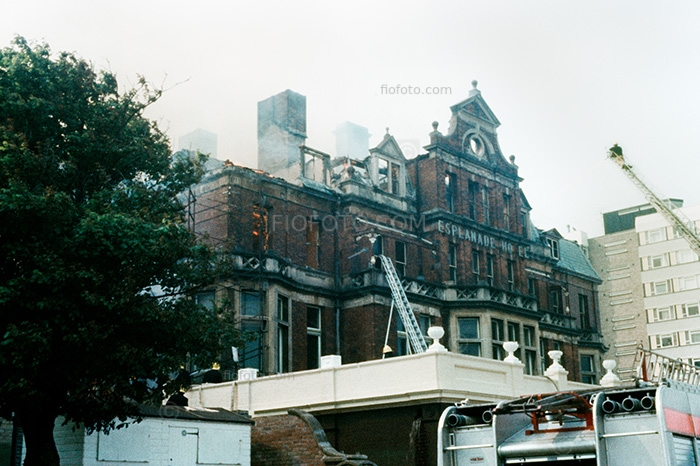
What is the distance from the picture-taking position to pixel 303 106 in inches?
1730

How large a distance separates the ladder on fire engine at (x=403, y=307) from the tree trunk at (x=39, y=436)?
17.6 meters

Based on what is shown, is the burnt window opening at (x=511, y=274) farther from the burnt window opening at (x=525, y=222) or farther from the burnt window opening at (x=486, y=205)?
the burnt window opening at (x=525, y=222)

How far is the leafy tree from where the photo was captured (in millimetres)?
18156

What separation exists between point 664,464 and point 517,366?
629 inches

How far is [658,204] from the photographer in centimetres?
6781

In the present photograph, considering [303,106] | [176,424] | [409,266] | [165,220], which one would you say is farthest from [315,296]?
[165,220]

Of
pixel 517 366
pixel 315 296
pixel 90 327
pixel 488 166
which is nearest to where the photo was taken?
pixel 90 327

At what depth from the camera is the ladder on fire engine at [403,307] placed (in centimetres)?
3541

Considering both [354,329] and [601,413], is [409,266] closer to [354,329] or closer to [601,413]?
[354,329]

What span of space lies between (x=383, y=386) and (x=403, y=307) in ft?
38.1

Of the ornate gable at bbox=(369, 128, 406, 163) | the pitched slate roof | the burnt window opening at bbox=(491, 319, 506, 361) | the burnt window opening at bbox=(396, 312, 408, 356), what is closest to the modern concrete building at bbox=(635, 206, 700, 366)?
Answer: the pitched slate roof

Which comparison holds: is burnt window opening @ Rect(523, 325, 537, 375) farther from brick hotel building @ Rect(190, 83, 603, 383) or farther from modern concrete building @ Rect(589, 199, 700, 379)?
modern concrete building @ Rect(589, 199, 700, 379)

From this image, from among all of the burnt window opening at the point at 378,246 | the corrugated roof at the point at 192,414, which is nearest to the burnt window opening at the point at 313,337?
the burnt window opening at the point at 378,246

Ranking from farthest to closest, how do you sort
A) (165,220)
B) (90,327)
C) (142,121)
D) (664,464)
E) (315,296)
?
(315,296)
(142,121)
(165,220)
(90,327)
(664,464)
